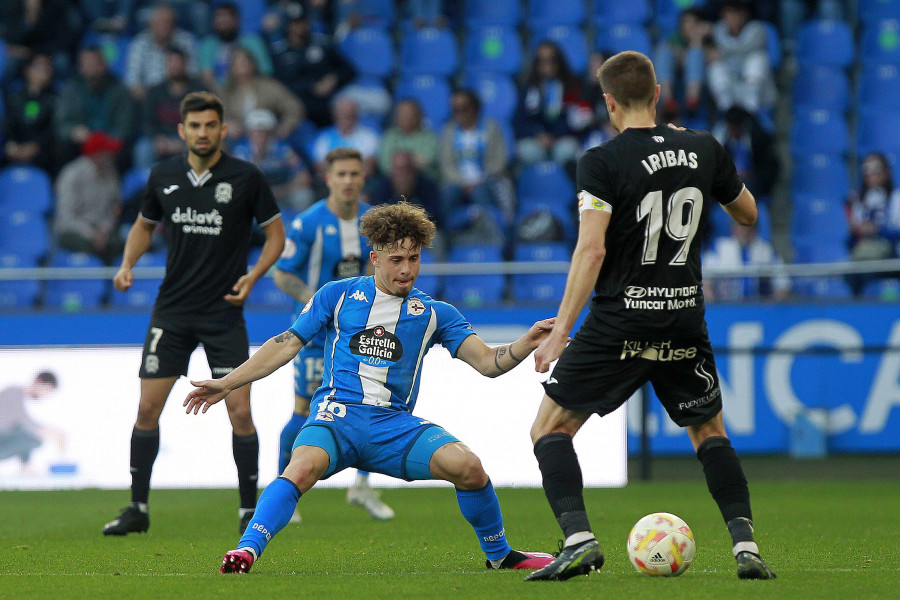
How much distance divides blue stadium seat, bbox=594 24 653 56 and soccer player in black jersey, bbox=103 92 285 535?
26.9 feet

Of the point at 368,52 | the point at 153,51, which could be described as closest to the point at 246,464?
the point at 153,51

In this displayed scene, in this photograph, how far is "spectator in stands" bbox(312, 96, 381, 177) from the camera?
13.3 meters

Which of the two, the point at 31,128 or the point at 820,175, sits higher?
the point at 31,128

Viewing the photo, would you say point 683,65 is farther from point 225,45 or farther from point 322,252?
point 322,252

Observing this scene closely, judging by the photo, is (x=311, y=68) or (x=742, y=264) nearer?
(x=742, y=264)

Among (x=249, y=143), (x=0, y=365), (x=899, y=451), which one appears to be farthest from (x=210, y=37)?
(x=899, y=451)

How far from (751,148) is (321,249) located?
6383 millimetres

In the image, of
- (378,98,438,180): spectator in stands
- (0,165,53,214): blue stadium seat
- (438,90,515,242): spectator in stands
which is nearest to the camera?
(438,90,515,242): spectator in stands

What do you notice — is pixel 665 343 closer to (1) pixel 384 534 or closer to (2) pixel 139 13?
(1) pixel 384 534

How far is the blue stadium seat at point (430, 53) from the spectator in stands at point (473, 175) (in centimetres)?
134

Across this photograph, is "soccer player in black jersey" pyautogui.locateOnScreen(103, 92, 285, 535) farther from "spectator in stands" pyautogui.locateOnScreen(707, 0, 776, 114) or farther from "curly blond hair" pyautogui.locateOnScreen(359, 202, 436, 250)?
"spectator in stands" pyautogui.locateOnScreen(707, 0, 776, 114)

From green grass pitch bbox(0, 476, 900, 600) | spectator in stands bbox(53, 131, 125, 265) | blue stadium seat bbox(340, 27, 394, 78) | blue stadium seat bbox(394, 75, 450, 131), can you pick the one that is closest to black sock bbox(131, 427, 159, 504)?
green grass pitch bbox(0, 476, 900, 600)

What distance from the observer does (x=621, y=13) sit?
49.2 feet

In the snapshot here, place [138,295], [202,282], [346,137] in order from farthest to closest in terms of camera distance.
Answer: [346,137]
[138,295]
[202,282]
